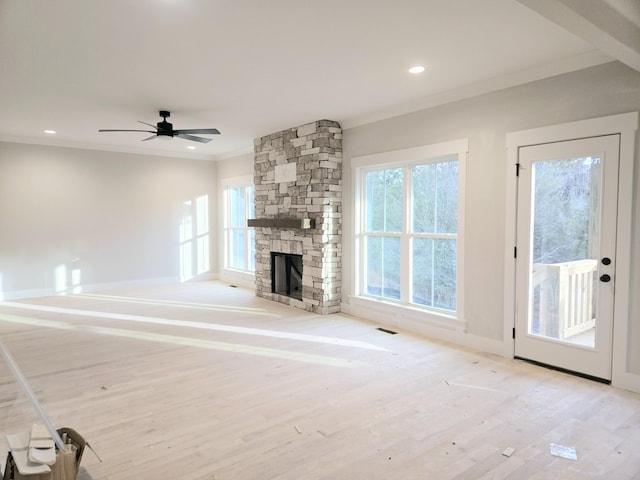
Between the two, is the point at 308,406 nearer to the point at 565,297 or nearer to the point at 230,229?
the point at 565,297

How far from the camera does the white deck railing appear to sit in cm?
353

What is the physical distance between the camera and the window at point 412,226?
4.65 meters

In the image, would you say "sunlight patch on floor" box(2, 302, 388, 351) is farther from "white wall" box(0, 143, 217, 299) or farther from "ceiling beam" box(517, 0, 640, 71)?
"ceiling beam" box(517, 0, 640, 71)

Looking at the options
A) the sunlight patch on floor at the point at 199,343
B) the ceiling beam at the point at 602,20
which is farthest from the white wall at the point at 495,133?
the sunlight patch on floor at the point at 199,343

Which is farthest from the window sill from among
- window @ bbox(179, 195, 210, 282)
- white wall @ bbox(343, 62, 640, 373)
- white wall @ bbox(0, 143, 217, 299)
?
white wall @ bbox(0, 143, 217, 299)

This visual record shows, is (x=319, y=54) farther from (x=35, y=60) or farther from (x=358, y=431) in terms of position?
(x=358, y=431)

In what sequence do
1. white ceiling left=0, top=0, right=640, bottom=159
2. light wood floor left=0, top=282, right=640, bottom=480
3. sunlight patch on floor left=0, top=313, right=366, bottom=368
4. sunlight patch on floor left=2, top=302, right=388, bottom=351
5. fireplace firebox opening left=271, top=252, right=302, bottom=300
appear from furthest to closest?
fireplace firebox opening left=271, top=252, right=302, bottom=300 < sunlight patch on floor left=2, top=302, right=388, bottom=351 < sunlight patch on floor left=0, top=313, right=366, bottom=368 < white ceiling left=0, top=0, right=640, bottom=159 < light wood floor left=0, top=282, right=640, bottom=480

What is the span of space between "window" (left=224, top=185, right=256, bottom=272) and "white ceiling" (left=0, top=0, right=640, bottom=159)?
2.97 m

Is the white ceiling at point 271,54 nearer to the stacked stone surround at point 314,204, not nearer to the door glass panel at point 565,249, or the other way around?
the stacked stone surround at point 314,204

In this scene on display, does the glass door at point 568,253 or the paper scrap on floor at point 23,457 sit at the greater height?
the glass door at point 568,253

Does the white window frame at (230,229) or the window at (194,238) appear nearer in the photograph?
the white window frame at (230,229)

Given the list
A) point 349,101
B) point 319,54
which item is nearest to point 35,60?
point 319,54

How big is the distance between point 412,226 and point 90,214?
5768mm

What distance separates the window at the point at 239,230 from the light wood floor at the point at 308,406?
332cm
